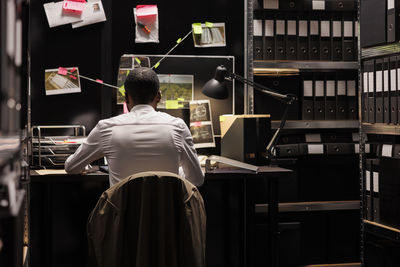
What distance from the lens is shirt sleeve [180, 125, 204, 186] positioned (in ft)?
7.25

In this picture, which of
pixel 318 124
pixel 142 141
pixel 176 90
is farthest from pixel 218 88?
pixel 142 141

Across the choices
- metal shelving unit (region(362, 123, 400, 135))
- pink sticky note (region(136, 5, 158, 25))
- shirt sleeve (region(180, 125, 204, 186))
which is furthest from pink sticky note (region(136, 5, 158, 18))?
metal shelving unit (region(362, 123, 400, 135))

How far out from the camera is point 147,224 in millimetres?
1722

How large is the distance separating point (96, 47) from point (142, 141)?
1.41 meters

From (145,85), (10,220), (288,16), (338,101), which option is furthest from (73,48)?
(10,220)

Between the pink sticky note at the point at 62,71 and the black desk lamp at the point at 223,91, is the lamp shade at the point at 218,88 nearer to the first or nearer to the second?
the black desk lamp at the point at 223,91

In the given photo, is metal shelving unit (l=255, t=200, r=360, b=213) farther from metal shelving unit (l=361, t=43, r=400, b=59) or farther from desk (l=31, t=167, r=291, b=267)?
metal shelving unit (l=361, t=43, r=400, b=59)

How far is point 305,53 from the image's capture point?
134 inches

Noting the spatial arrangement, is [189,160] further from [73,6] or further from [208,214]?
[73,6]

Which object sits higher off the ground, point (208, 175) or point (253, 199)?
point (208, 175)

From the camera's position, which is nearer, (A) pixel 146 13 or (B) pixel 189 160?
(B) pixel 189 160

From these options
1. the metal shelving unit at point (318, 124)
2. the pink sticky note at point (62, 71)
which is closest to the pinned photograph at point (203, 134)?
the metal shelving unit at point (318, 124)

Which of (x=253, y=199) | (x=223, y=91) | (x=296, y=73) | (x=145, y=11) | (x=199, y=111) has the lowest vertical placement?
(x=253, y=199)

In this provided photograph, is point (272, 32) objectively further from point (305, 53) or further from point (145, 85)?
point (145, 85)
